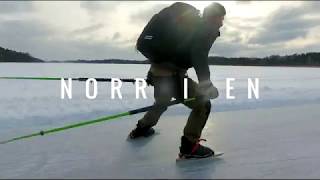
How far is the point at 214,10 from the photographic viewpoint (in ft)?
14.8

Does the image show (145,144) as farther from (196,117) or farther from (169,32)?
(169,32)

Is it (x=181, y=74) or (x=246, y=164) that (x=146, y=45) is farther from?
(x=246, y=164)

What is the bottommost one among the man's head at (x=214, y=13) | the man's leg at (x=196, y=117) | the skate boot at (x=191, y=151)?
the skate boot at (x=191, y=151)

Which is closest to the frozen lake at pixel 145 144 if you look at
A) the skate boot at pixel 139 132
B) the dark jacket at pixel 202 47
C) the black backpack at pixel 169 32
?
the skate boot at pixel 139 132

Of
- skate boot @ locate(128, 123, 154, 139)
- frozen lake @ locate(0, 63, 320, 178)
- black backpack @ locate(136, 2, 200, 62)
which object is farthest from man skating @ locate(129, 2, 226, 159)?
skate boot @ locate(128, 123, 154, 139)

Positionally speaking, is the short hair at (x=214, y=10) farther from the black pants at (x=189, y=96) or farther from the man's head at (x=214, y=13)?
the black pants at (x=189, y=96)

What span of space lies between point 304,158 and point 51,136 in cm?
313

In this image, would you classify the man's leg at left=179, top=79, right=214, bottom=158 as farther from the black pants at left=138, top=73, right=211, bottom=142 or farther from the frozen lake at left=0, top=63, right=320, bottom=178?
the frozen lake at left=0, top=63, right=320, bottom=178

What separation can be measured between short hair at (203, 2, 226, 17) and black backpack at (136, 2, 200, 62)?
0.09 metres

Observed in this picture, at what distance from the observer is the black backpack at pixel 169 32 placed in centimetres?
457

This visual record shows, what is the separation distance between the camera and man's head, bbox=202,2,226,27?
4492 millimetres

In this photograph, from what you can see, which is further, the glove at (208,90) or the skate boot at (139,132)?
the skate boot at (139,132)

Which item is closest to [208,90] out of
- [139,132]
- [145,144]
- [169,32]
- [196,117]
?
[196,117]

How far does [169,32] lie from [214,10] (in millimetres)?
459
